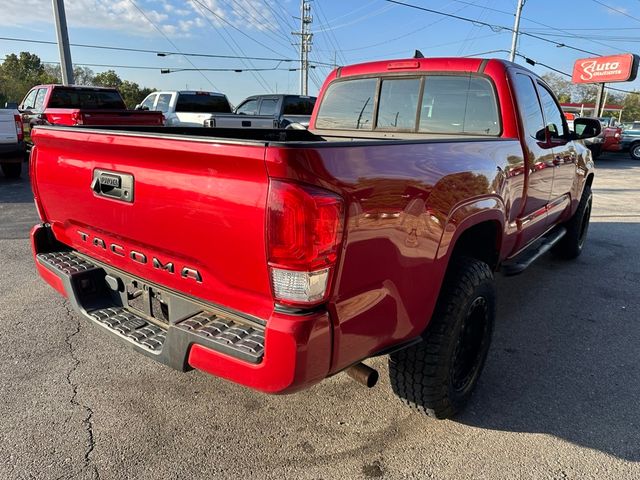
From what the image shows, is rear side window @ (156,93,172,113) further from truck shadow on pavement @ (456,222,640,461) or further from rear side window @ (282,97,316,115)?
truck shadow on pavement @ (456,222,640,461)

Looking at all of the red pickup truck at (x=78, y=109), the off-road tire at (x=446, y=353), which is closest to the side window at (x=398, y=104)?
the off-road tire at (x=446, y=353)

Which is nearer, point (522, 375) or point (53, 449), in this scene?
point (53, 449)

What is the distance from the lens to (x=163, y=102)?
1488cm

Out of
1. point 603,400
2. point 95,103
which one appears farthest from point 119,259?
point 95,103

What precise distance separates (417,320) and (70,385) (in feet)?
6.97

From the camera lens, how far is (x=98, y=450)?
7.72ft

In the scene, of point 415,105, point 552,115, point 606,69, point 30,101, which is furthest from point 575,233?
point 606,69

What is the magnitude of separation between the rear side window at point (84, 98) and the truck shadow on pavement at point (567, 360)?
1213 cm

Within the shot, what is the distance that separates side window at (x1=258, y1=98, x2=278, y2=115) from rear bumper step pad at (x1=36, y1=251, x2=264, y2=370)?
12439 millimetres

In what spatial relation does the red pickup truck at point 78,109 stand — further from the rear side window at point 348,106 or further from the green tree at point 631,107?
the green tree at point 631,107

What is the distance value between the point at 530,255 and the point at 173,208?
3111 mm

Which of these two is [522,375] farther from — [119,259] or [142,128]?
[142,128]

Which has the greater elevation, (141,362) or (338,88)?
(338,88)

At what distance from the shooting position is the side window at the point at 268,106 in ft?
48.1
